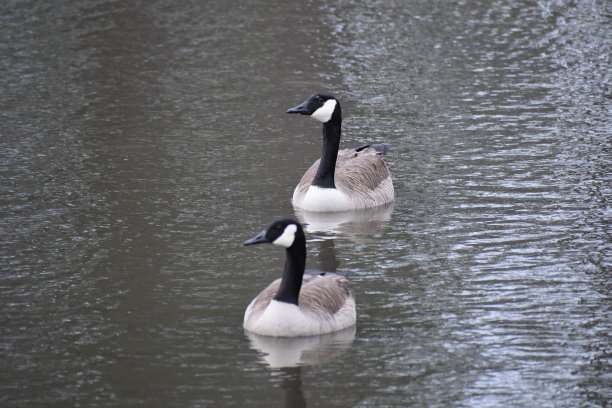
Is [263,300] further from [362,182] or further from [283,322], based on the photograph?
[362,182]

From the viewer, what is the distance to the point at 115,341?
32.1 feet

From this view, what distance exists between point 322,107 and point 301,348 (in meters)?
5.54

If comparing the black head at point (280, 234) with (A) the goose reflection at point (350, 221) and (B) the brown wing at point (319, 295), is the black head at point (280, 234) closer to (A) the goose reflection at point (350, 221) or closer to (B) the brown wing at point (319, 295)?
(B) the brown wing at point (319, 295)

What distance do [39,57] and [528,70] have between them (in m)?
11.0

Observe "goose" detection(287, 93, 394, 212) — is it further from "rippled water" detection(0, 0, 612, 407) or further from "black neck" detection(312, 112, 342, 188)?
"rippled water" detection(0, 0, 612, 407)

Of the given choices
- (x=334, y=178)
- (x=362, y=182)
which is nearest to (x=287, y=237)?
(x=334, y=178)

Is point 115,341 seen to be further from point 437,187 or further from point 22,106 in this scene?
point 22,106

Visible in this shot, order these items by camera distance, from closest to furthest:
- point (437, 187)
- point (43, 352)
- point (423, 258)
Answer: point (43, 352), point (423, 258), point (437, 187)

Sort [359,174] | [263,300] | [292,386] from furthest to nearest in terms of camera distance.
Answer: [359,174]
[263,300]
[292,386]

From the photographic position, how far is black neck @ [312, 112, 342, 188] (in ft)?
47.6

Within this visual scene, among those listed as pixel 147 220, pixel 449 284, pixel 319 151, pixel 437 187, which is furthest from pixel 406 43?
pixel 449 284

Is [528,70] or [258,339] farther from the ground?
[258,339]

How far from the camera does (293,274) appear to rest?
9.63 m

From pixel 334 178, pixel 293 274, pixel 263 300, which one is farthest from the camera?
pixel 334 178
